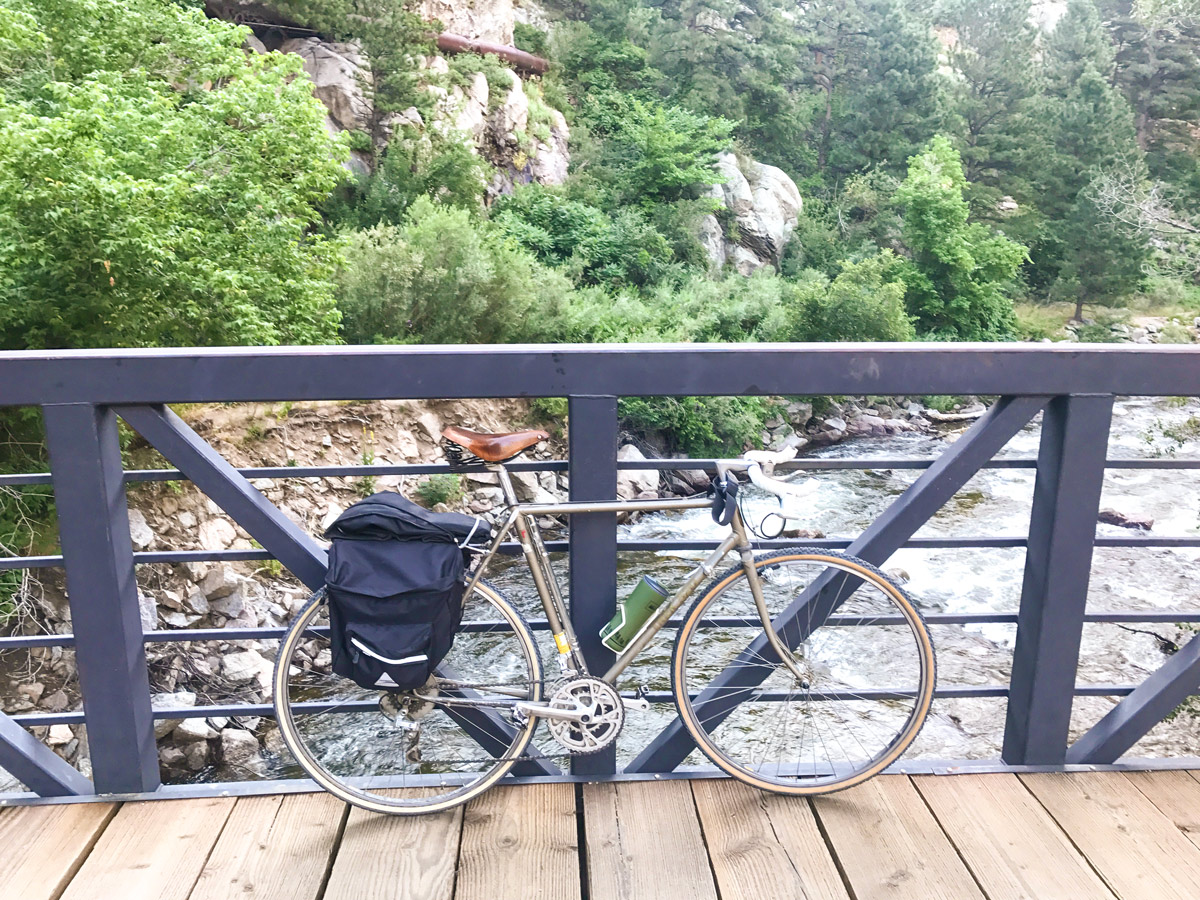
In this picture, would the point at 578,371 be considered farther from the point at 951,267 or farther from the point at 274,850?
the point at 951,267

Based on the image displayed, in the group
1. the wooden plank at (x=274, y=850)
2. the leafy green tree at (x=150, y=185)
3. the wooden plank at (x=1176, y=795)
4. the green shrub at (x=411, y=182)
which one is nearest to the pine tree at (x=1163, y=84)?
the green shrub at (x=411, y=182)

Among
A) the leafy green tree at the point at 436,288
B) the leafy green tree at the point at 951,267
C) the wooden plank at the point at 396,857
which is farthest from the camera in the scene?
the leafy green tree at the point at 951,267

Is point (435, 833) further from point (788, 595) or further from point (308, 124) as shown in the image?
point (308, 124)

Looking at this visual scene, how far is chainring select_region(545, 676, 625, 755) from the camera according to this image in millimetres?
1957

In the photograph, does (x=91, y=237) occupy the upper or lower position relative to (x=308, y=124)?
lower

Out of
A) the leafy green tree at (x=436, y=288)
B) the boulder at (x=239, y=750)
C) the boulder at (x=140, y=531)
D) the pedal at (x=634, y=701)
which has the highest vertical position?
the pedal at (x=634, y=701)

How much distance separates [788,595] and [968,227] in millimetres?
22930

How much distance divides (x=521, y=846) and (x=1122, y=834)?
129 centimetres

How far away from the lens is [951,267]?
21641 mm

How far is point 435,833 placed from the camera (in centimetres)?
195

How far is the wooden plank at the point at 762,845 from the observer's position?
69.9 inches

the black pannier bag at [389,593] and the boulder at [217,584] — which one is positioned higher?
the black pannier bag at [389,593]

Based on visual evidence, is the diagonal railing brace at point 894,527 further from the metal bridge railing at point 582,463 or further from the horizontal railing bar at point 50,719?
the horizontal railing bar at point 50,719

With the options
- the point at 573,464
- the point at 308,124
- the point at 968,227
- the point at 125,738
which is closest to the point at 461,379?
the point at 573,464
